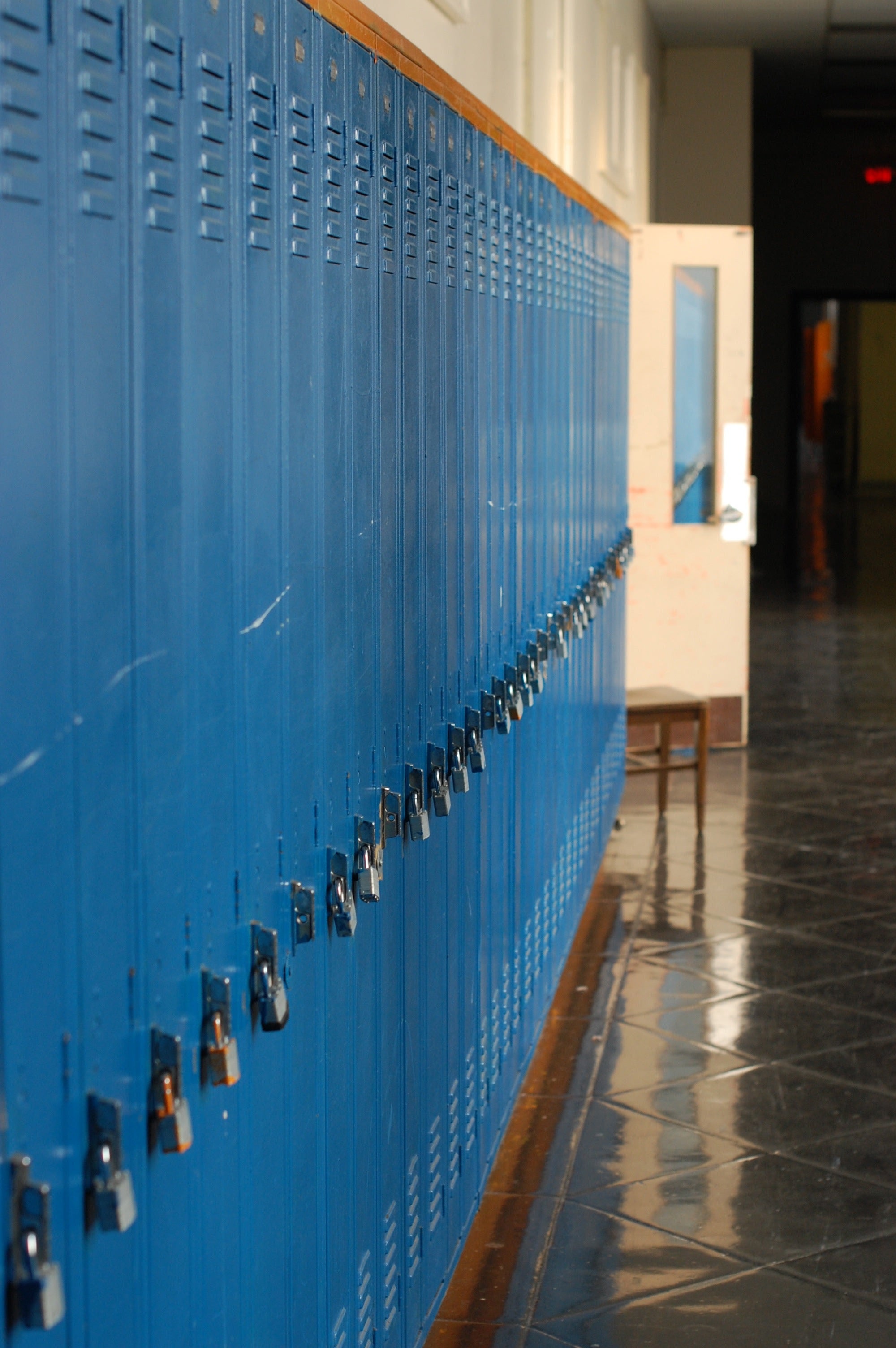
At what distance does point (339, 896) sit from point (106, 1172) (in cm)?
70

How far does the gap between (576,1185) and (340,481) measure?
203cm

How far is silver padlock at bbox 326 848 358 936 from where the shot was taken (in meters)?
1.90

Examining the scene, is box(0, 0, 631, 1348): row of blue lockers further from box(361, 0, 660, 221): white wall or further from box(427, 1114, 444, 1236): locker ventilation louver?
box(361, 0, 660, 221): white wall

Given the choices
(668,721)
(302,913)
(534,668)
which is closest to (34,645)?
(302,913)

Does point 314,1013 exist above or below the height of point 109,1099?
below

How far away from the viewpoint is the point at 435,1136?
2.68 m

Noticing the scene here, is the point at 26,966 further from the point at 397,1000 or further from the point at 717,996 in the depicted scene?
the point at 717,996

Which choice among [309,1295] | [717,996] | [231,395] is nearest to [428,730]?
[309,1295]

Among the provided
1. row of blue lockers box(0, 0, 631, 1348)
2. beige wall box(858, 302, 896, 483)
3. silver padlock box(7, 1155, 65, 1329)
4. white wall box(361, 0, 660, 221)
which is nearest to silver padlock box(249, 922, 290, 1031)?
row of blue lockers box(0, 0, 631, 1348)

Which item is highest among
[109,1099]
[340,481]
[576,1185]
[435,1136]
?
[340,481]

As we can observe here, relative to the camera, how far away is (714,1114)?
3807 millimetres

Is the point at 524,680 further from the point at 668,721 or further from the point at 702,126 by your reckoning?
the point at 702,126

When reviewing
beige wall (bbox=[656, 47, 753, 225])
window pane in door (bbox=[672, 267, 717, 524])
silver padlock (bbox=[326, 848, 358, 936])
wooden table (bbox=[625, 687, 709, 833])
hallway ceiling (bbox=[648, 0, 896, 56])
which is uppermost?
hallway ceiling (bbox=[648, 0, 896, 56])

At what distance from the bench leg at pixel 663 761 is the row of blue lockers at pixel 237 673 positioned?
3.53m
